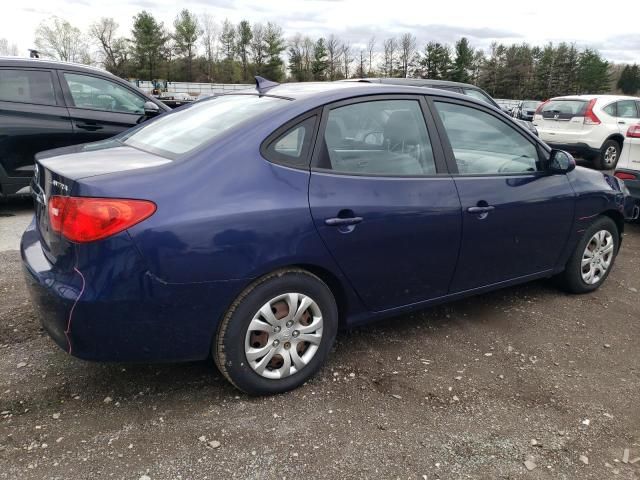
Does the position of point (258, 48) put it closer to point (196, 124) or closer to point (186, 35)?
point (186, 35)

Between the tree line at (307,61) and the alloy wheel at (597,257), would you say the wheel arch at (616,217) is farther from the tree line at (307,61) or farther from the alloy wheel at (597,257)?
the tree line at (307,61)

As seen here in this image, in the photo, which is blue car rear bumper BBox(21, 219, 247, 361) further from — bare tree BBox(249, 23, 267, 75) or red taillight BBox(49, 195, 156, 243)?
bare tree BBox(249, 23, 267, 75)

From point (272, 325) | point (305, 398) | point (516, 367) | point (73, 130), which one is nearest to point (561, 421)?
point (516, 367)

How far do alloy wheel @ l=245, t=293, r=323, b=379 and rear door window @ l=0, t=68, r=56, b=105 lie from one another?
503cm

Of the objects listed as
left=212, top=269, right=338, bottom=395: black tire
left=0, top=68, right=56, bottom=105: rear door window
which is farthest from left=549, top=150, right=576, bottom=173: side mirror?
left=0, top=68, right=56, bottom=105: rear door window

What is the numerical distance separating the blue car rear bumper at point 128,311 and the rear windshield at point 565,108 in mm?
11452

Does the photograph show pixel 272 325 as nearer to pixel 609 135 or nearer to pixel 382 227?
pixel 382 227

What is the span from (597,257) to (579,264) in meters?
0.24

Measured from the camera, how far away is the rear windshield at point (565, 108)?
1173 centimetres

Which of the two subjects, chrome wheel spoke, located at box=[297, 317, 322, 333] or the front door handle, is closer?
chrome wheel spoke, located at box=[297, 317, 322, 333]

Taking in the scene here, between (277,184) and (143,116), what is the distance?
5.02 m

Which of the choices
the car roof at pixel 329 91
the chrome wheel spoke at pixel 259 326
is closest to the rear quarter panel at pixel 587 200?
the car roof at pixel 329 91

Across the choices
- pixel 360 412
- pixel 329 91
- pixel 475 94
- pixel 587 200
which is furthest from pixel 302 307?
pixel 475 94

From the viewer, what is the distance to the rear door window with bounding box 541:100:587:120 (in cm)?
1174
